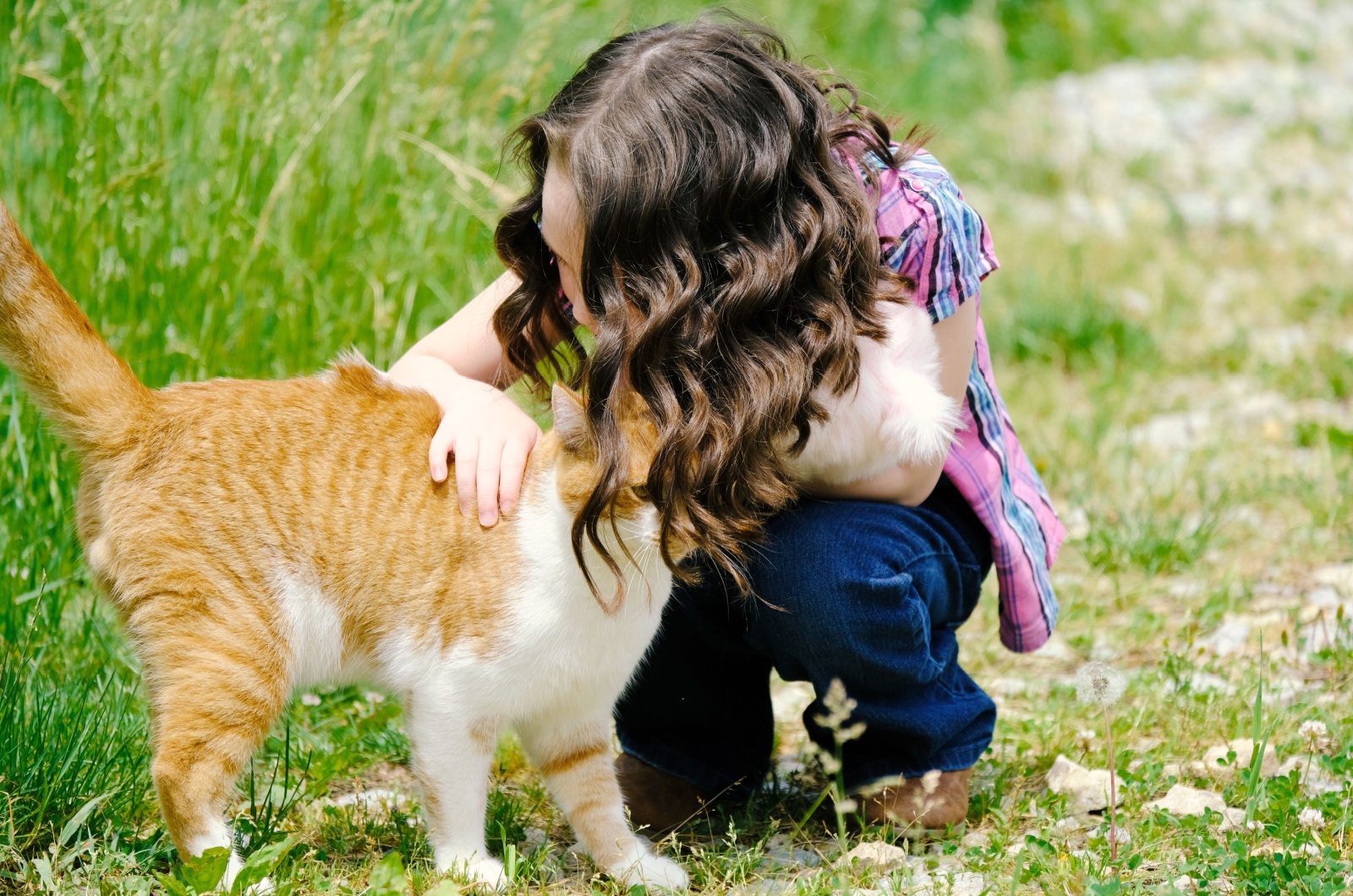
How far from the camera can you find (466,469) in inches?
70.2

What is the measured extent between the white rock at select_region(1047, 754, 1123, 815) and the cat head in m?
0.73

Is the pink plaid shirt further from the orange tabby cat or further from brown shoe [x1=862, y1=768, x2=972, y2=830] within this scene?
the orange tabby cat

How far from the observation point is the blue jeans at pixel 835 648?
71.6 inches

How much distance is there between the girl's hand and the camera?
1768 mm

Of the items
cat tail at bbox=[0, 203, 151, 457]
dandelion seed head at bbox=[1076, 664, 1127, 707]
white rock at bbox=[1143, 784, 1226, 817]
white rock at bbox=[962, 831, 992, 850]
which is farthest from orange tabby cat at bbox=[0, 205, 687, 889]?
white rock at bbox=[1143, 784, 1226, 817]

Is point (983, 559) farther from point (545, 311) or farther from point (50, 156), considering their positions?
point (50, 156)

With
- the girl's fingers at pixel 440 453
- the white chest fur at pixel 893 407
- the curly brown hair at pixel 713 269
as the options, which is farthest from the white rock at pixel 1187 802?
the girl's fingers at pixel 440 453

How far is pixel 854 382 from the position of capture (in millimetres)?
1692

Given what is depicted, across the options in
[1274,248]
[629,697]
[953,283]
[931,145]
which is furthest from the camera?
[931,145]

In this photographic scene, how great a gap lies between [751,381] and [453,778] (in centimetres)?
66

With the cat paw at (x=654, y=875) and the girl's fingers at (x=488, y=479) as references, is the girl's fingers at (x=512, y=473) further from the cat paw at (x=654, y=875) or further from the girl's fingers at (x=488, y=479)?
the cat paw at (x=654, y=875)

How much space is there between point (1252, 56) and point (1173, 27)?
0.50 meters

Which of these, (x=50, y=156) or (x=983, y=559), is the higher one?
(x=50, y=156)

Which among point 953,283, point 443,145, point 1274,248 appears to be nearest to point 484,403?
point 953,283
